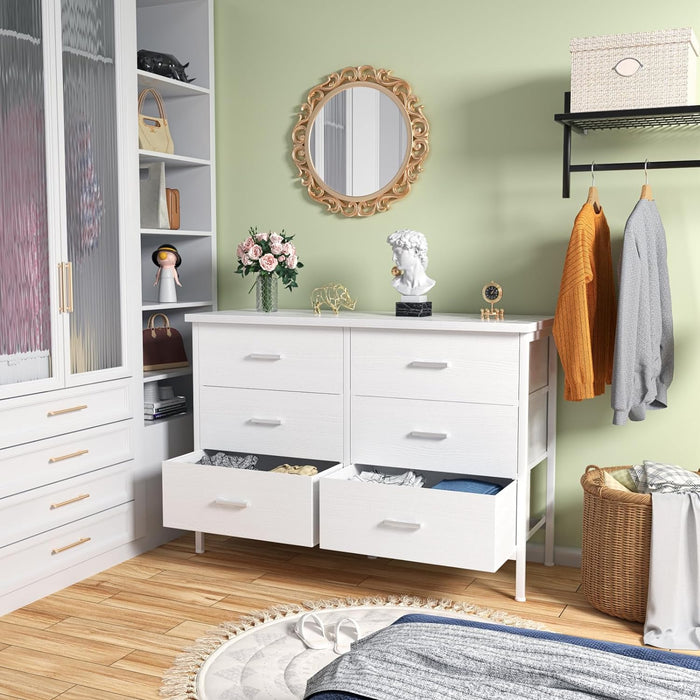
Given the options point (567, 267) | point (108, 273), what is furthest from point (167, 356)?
point (567, 267)

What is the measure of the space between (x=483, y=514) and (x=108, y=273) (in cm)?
158

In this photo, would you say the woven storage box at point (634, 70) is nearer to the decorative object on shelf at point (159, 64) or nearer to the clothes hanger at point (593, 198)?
the clothes hanger at point (593, 198)

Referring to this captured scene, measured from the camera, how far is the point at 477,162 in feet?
11.1

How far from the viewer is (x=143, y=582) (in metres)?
3.17

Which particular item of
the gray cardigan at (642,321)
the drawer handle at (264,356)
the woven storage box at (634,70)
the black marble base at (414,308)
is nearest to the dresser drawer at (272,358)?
the drawer handle at (264,356)

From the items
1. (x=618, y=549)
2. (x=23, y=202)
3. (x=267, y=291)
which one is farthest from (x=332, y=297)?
(x=618, y=549)

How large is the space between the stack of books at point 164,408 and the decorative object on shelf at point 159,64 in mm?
Result: 1293

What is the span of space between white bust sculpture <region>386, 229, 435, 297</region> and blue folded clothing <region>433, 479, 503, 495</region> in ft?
2.20

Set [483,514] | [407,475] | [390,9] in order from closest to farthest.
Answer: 1. [483,514]
2. [407,475]
3. [390,9]

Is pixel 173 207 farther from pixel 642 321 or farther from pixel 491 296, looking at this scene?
pixel 642 321

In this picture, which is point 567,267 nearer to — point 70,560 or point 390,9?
point 390,9

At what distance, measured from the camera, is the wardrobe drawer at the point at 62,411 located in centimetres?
287

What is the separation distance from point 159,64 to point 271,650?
2.25 meters

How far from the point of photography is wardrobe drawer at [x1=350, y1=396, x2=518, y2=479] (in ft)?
9.60
